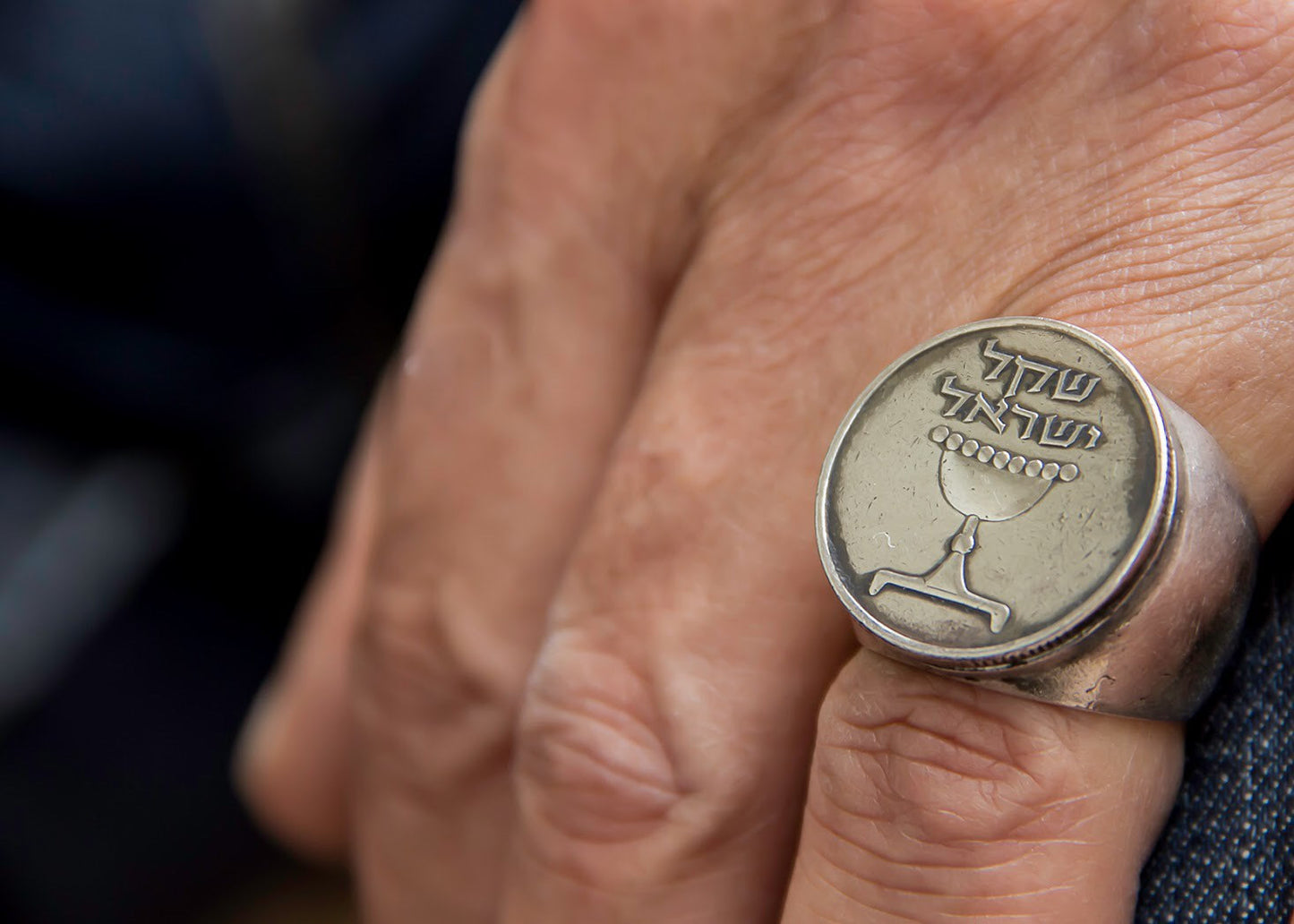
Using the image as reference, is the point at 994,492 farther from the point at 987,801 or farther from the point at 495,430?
the point at 495,430

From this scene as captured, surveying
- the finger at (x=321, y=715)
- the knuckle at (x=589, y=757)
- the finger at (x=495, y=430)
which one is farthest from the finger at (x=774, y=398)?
the finger at (x=321, y=715)

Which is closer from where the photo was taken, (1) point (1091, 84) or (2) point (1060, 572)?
(2) point (1060, 572)

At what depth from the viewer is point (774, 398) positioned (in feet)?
2.81

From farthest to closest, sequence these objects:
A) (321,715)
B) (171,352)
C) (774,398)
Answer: (171,352) → (321,715) → (774,398)

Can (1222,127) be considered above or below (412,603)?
above

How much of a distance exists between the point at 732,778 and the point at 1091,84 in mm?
504

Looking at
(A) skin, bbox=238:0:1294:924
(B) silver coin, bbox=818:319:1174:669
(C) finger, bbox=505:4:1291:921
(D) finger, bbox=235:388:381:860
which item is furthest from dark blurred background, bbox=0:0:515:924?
(B) silver coin, bbox=818:319:1174:669

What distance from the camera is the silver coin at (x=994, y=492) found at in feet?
2.00

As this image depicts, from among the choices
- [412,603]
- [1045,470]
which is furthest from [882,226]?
[412,603]

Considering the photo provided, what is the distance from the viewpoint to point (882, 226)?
83cm

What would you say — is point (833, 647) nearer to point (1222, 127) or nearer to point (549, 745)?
point (549, 745)

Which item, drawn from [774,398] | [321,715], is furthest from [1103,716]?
[321,715]

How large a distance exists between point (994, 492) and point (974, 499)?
11 mm

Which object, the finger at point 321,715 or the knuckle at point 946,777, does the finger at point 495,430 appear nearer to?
the finger at point 321,715
